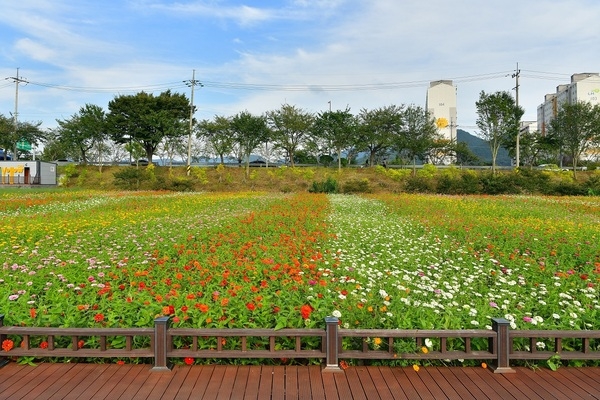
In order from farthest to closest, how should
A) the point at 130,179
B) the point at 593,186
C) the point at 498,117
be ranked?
1. the point at 498,117
2. the point at 130,179
3. the point at 593,186

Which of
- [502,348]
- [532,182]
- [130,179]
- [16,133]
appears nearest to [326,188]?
[532,182]

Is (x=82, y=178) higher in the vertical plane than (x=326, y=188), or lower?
higher

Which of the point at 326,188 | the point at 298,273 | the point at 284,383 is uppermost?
the point at 326,188

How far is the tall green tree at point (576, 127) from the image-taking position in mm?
30250

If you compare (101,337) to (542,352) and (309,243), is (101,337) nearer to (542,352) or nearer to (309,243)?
(542,352)

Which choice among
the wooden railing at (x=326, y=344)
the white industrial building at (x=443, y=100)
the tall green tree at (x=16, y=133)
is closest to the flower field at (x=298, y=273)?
the wooden railing at (x=326, y=344)

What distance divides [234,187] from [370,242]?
2284 cm

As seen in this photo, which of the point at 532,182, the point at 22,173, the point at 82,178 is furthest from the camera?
the point at 22,173

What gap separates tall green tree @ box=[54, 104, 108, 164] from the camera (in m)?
37.2

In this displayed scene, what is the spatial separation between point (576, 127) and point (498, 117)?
711 centimetres

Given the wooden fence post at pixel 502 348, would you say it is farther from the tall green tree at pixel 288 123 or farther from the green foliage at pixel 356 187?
the tall green tree at pixel 288 123

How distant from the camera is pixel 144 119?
119 ft

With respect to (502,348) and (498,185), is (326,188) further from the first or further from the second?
(502,348)

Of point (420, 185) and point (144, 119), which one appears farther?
point (144, 119)
